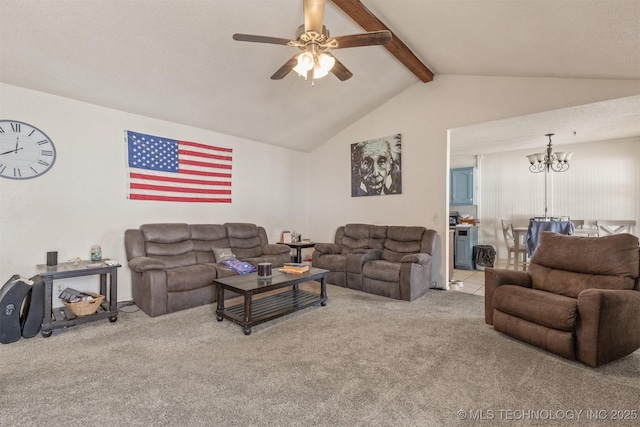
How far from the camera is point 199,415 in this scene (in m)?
1.67

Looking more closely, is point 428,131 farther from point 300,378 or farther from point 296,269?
point 300,378

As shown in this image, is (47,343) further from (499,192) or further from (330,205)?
(499,192)

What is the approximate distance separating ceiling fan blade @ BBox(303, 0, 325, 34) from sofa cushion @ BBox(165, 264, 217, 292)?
2.84 metres

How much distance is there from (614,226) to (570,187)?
3.22 ft

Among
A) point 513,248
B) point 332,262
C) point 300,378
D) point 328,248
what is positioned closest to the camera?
point 300,378

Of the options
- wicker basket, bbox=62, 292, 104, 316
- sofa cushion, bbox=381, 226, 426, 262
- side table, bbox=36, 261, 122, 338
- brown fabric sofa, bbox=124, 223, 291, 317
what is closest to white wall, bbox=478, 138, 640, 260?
sofa cushion, bbox=381, 226, 426, 262

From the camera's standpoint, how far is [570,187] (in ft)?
19.3

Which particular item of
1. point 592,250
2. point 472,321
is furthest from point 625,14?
point 472,321

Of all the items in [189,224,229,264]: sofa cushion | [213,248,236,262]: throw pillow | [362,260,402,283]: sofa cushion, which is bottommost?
[362,260,402,283]: sofa cushion

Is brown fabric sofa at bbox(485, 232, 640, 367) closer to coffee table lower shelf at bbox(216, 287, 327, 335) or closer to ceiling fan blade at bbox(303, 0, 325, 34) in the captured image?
coffee table lower shelf at bbox(216, 287, 327, 335)

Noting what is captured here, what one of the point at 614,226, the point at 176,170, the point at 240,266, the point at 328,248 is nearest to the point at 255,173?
the point at 176,170

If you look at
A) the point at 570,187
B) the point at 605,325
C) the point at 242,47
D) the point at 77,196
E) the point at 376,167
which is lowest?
the point at 605,325

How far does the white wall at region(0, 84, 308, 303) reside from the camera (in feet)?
10.3

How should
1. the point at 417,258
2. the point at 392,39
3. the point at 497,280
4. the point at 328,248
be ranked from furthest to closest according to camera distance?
1. the point at 328,248
2. the point at 417,258
3. the point at 392,39
4. the point at 497,280
